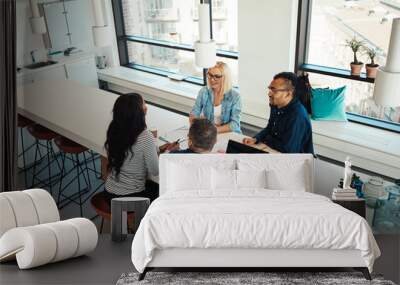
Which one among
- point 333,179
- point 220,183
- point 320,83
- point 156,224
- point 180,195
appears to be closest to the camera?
point 156,224

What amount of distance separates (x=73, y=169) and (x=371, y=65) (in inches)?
111

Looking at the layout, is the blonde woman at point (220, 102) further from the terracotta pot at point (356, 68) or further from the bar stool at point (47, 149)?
the bar stool at point (47, 149)

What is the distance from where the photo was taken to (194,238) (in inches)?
93.9

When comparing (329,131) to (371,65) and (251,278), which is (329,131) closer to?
(371,65)

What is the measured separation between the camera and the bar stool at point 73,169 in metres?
4.21

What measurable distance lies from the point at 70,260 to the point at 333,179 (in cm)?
208

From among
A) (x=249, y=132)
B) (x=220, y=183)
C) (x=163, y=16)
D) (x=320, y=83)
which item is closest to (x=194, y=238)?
(x=220, y=183)

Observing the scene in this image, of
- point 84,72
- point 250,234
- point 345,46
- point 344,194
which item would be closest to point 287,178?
point 344,194

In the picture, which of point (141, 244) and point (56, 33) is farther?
point (56, 33)

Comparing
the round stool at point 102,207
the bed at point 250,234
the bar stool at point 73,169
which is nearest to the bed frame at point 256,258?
the bed at point 250,234

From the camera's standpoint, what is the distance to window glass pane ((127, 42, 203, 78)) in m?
4.25

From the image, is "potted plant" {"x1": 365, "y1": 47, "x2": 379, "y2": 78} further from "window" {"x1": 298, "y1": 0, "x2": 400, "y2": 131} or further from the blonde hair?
the blonde hair

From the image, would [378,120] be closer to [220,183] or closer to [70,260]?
[220,183]

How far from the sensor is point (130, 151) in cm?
346
